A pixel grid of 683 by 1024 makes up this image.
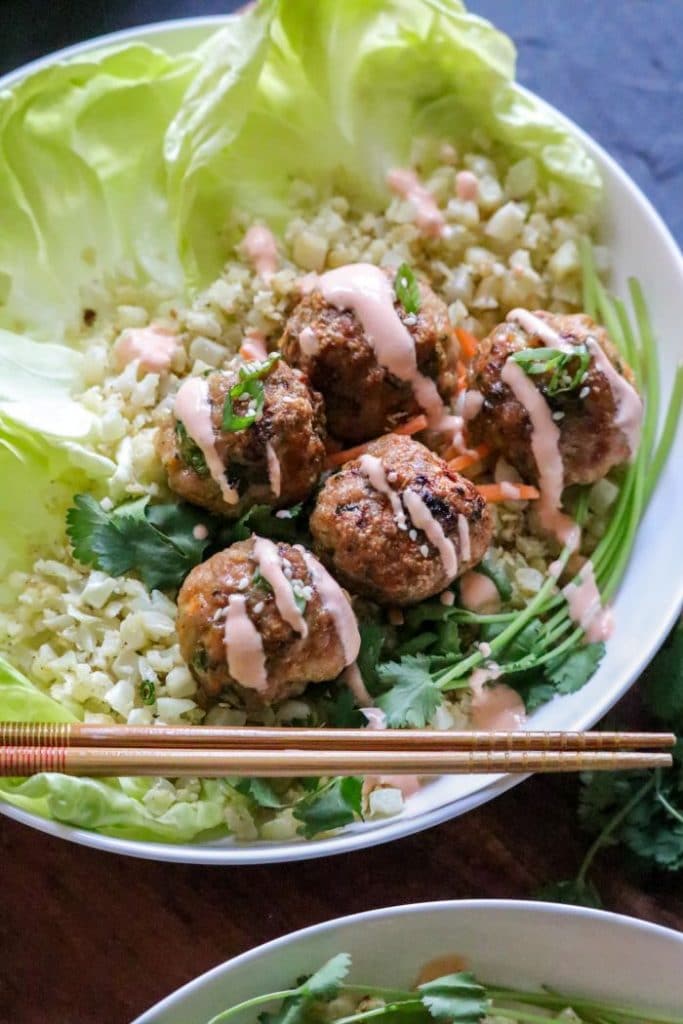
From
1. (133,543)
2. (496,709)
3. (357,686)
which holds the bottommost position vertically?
(496,709)

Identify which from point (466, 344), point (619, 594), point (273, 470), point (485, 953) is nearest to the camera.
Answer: point (485, 953)

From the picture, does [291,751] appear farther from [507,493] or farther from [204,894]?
[507,493]

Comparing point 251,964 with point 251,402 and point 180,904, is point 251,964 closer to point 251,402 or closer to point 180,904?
point 180,904

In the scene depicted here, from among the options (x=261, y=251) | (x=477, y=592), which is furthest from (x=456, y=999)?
(x=261, y=251)

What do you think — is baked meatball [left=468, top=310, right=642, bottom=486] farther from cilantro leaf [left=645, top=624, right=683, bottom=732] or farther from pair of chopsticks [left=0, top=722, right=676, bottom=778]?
pair of chopsticks [left=0, top=722, right=676, bottom=778]

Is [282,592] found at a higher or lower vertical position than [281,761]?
higher

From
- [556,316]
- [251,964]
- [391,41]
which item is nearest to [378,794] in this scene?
[251,964]
